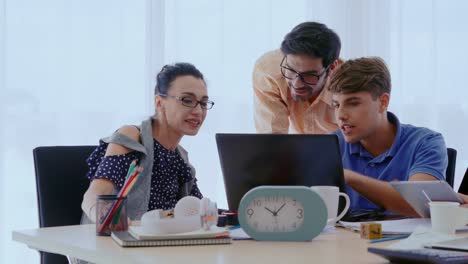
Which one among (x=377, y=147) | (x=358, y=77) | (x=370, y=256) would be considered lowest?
(x=370, y=256)

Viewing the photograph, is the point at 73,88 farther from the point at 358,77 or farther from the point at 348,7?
the point at 348,7

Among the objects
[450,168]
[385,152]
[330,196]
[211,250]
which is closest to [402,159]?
[385,152]

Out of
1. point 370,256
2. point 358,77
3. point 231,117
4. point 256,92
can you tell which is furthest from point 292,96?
point 370,256

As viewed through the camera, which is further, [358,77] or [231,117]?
[231,117]

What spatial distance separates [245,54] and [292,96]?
3.08 feet

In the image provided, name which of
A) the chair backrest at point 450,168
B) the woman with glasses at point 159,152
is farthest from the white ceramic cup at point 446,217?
the woman with glasses at point 159,152

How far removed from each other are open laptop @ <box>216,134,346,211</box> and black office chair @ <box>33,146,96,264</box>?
557 millimetres

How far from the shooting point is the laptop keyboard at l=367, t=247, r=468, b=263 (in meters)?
1.26

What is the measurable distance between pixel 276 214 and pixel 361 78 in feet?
2.67

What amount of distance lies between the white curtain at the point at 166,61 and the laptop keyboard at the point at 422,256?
5.81ft

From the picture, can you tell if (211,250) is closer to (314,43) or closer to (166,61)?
(314,43)

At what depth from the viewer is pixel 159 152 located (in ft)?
7.71

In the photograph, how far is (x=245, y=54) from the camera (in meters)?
3.78

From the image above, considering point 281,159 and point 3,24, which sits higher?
point 3,24
